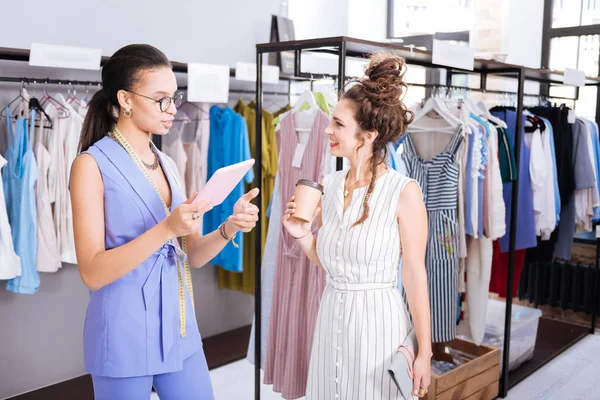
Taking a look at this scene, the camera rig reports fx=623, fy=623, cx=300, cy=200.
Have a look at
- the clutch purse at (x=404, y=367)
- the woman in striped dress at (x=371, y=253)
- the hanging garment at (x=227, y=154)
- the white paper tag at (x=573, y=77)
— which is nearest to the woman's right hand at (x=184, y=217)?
the woman in striped dress at (x=371, y=253)

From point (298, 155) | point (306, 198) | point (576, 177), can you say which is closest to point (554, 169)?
point (576, 177)

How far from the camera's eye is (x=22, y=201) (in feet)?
9.89

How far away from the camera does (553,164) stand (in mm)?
3877

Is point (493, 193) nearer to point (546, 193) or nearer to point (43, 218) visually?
point (546, 193)

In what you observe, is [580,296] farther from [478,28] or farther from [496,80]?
[478,28]

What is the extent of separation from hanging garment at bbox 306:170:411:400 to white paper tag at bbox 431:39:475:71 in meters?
1.02

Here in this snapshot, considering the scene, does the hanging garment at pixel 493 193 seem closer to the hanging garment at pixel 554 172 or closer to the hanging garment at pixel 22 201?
the hanging garment at pixel 554 172

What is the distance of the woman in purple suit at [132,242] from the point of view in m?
1.53

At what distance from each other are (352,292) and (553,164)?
250 centimetres

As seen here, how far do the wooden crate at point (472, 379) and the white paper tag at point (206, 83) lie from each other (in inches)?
70.1

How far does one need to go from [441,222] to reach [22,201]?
2016 millimetres

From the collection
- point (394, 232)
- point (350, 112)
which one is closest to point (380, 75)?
point (350, 112)

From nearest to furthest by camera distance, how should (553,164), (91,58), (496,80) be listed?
1. (91,58)
2. (553,164)
3. (496,80)

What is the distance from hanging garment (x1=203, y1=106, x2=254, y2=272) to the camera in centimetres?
399
